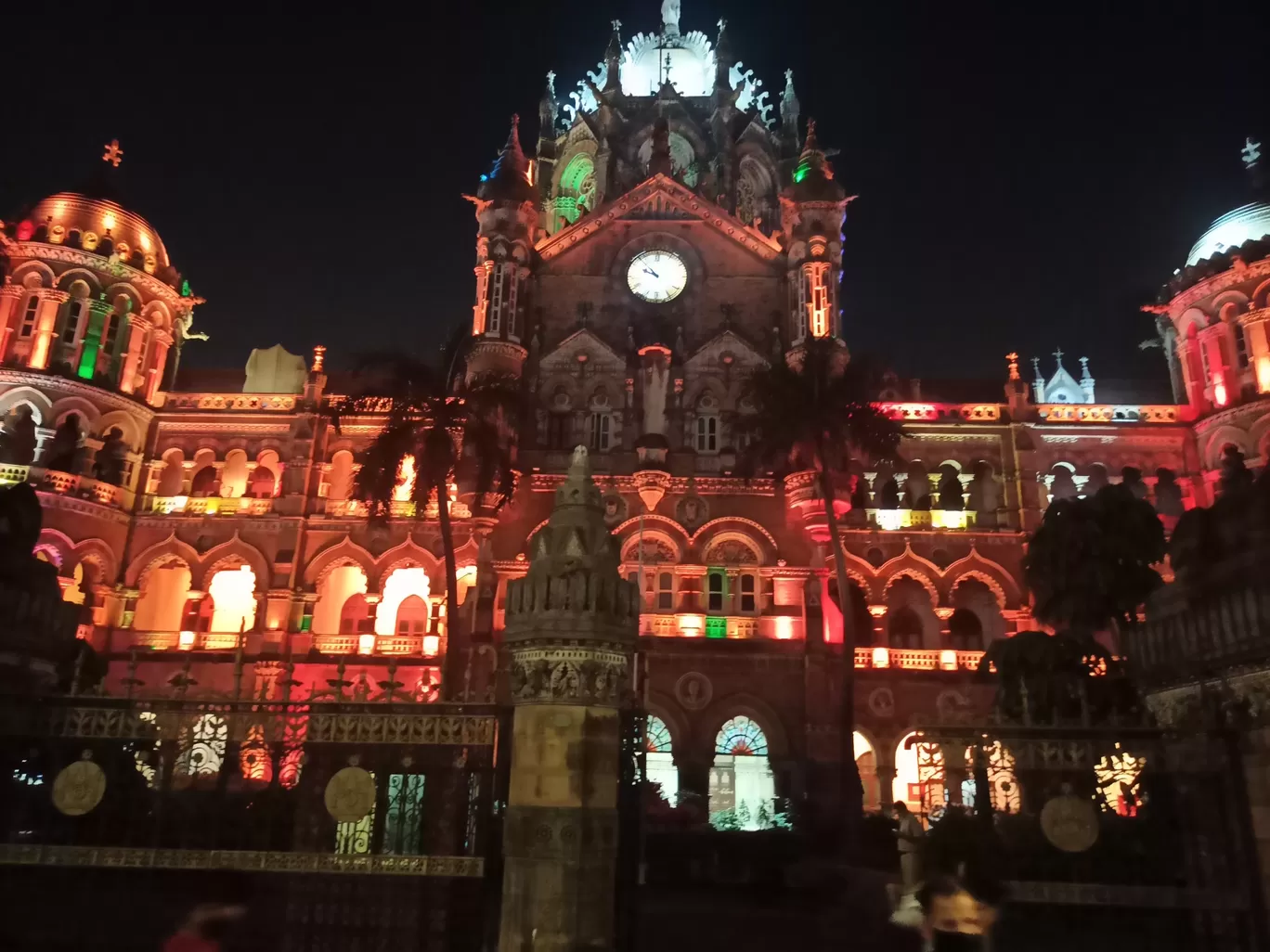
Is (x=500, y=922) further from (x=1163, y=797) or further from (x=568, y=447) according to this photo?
(x=568, y=447)

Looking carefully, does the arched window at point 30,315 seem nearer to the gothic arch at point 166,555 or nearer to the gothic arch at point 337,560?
the gothic arch at point 166,555

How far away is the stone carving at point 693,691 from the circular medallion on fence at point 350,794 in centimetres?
2304

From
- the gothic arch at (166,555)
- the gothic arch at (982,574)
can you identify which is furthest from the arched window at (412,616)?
the gothic arch at (982,574)

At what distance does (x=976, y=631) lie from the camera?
37.1 meters

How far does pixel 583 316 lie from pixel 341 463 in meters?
11.8

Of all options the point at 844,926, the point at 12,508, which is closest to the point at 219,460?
the point at 12,508

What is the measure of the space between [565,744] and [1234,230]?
37.6 metres

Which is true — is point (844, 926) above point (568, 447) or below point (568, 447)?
below

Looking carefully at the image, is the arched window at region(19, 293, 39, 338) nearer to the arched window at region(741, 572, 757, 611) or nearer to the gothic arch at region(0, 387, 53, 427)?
the gothic arch at region(0, 387, 53, 427)

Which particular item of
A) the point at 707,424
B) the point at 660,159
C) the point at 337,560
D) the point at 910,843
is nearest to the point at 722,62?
the point at 660,159

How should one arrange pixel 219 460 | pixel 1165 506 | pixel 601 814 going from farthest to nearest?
pixel 219 460 < pixel 1165 506 < pixel 601 814

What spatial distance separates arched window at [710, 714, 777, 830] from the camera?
32750mm

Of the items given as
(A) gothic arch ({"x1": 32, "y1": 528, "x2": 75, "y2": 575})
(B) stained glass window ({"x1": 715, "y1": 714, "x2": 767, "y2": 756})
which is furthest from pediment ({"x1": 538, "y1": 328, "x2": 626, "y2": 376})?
(A) gothic arch ({"x1": 32, "y1": 528, "x2": 75, "y2": 575})

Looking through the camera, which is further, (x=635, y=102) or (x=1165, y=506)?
(x=635, y=102)
